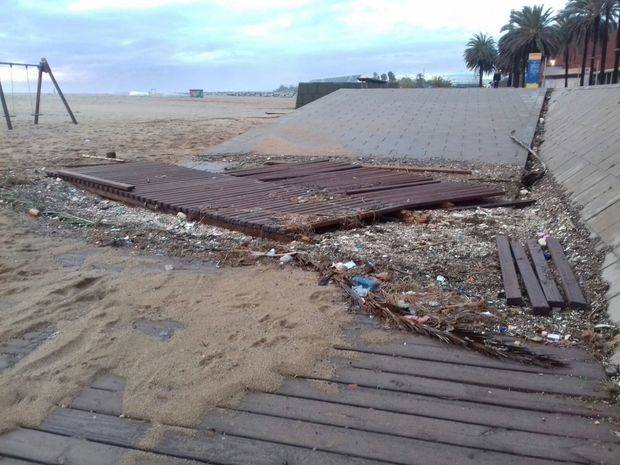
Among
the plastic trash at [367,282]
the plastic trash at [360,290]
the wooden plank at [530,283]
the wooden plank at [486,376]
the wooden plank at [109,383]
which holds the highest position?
the plastic trash at [367,282]

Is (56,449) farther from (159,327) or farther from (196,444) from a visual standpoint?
(159,327)

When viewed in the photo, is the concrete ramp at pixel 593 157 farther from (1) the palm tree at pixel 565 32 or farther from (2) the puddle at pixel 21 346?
(1) the palm tree at pixel 565 32

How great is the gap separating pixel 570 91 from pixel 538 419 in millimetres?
15264

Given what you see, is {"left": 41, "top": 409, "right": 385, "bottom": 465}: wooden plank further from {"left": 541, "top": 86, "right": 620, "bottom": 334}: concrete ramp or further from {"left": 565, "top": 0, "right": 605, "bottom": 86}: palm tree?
{"left": 565, "top": 0, "right": 605, "bottom": 86}: palm tree

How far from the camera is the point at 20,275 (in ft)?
16.0

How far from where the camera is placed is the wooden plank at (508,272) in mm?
4145

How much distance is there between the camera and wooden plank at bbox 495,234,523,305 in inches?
163

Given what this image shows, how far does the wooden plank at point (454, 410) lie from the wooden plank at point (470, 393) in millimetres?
47

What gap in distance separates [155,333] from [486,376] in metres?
2.22

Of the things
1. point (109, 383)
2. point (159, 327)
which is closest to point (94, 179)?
point (159, 327)

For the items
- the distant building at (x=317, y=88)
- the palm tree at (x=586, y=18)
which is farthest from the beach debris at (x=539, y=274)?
the palm tree at (x=586, y=18)

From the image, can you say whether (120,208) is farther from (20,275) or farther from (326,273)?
(326,273)

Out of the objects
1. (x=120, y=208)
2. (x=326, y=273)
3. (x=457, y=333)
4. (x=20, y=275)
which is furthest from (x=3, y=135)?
(x=457, y=333)

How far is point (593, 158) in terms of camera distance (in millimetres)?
7625
